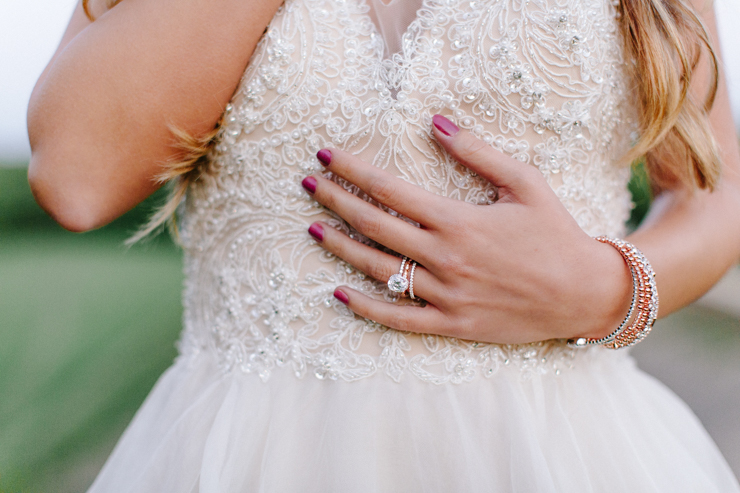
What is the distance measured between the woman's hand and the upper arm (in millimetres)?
229

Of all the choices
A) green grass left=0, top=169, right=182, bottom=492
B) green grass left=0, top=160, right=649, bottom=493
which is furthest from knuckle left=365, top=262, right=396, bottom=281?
green grass left=0, top=169, right=182, bottom=492

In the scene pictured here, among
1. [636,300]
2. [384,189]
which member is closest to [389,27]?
[384,189]

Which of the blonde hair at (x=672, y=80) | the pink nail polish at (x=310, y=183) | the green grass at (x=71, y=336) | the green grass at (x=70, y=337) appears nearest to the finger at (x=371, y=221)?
the pink nail polish at (x=310, y=183)

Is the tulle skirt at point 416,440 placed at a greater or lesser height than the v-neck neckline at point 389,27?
lesser

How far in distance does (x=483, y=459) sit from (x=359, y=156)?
494mm

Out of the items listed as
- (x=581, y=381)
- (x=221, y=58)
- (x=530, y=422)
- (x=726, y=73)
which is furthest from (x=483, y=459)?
(x=726, y=73)

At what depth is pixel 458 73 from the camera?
70cm

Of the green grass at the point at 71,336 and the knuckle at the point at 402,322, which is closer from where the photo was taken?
the knuckle at the point at 402,322

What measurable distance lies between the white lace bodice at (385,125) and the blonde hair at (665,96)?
37 millimetres

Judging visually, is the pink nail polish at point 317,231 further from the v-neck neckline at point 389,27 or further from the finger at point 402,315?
the v-neck neckline at point 389,27

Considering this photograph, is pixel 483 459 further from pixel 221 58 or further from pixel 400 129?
pixel 221 58

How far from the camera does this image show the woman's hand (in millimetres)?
674

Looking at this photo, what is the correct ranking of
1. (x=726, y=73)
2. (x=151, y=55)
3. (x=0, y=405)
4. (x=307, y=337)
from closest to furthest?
(x=151, y=55), (x=307, y=337), (x=726, y=73), (x=0, y=405)

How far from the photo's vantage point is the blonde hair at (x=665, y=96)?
765 millimetres
